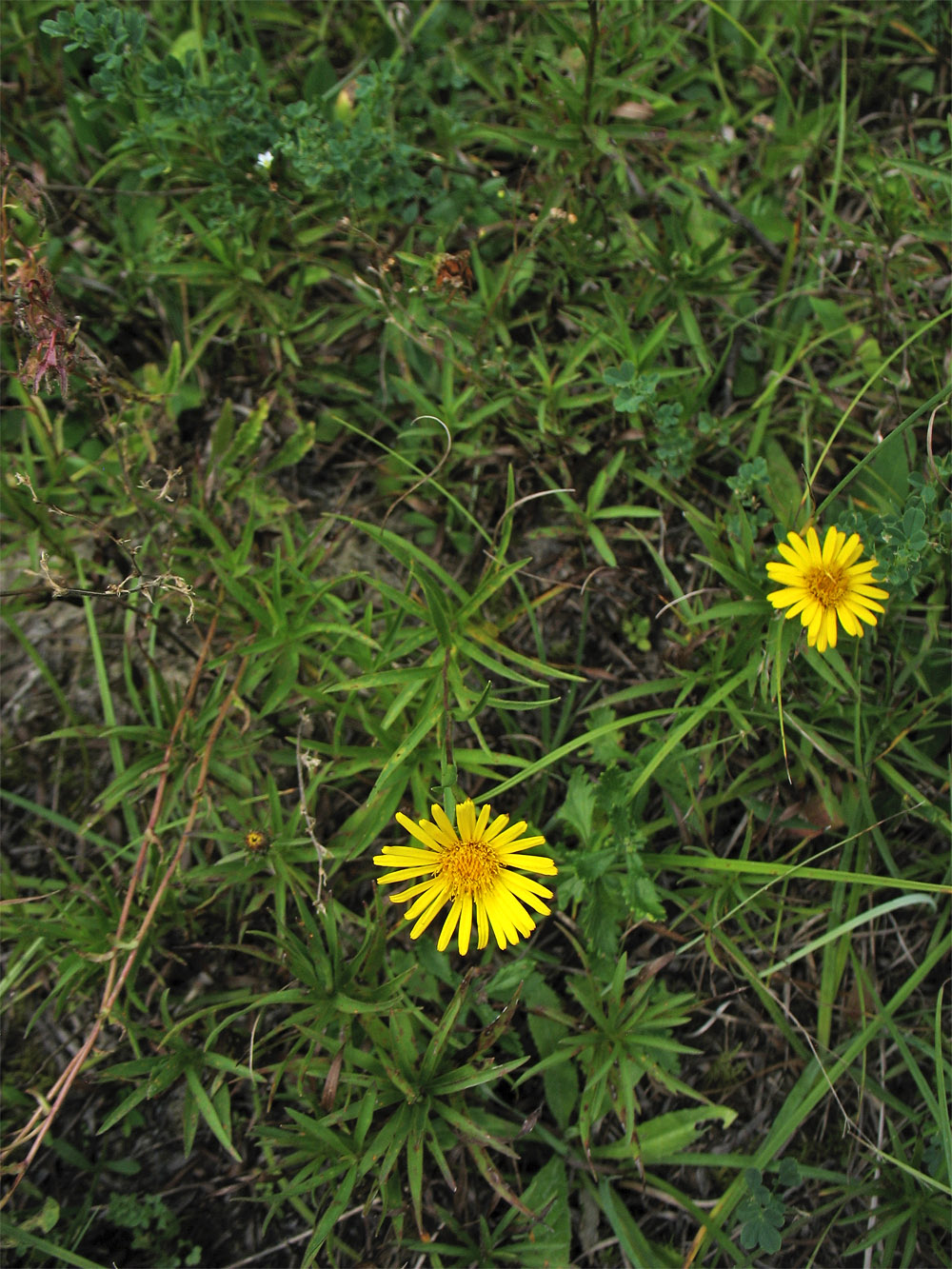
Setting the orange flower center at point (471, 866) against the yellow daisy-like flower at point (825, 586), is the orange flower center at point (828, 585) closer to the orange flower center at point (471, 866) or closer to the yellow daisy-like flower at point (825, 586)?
the yellow daisy-like flower at point (825, 586)

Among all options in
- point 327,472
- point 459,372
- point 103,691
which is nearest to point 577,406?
point 459,372

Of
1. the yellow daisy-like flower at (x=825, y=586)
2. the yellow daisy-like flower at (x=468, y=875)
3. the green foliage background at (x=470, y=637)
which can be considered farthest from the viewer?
the green foliage background at (x=470, y=637)

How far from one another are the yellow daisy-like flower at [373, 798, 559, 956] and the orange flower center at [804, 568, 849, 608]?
2.49 ft

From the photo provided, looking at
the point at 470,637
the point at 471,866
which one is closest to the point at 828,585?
the point at 470,637

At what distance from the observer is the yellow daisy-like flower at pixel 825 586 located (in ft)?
5.80

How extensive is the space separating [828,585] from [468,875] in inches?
36.8

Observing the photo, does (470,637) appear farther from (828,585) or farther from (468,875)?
(828,585)

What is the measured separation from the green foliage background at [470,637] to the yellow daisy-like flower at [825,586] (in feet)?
0.24

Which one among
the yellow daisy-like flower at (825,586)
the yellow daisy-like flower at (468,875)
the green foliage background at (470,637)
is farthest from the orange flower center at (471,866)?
the yellow daisy-like flower at (825,586)

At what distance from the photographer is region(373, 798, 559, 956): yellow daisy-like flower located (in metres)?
1.66

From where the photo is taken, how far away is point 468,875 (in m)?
1.74

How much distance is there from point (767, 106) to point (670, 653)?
1.68 m

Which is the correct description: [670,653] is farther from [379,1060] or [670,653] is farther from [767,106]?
[767,106]

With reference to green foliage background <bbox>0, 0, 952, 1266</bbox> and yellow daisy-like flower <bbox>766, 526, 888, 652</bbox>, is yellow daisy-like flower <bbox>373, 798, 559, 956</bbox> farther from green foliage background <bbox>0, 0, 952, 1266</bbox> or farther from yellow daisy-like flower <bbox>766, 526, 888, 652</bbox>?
yellow daisy-like flower <bbox>766, 526, 888, 652</bbox>
